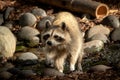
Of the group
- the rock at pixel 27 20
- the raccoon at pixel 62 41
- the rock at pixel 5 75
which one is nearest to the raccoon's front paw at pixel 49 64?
the raccoon at pixel 62 41

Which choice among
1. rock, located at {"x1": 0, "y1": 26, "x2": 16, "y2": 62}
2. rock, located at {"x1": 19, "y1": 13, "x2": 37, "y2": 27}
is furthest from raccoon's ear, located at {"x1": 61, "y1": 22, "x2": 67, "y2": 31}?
rock, located at {"x1": 19, "y1": 13, "x2": 37, "y2": 27}

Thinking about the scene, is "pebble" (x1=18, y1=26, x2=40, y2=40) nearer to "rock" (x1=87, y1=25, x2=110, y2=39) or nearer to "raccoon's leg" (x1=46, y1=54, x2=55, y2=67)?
"rock" (x1=87, y1=25, x2=110, y2=39)

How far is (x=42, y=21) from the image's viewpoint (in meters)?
12.1

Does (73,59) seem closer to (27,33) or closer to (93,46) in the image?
(93,46)

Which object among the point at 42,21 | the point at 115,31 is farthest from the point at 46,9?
the point at 115,31

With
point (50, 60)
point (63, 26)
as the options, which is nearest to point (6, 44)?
point (50, 60)

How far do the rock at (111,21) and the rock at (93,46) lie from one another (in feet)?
4.81

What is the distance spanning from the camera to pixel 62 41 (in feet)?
25.4

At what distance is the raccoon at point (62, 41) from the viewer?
7.61 m

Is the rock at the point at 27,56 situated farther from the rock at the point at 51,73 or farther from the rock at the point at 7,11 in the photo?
the rock at the point at 7,11

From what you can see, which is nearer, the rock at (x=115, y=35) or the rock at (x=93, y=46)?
the rock at (x=93, y=46)

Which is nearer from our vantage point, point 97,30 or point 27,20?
point 97,30

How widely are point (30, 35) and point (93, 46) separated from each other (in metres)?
1.97

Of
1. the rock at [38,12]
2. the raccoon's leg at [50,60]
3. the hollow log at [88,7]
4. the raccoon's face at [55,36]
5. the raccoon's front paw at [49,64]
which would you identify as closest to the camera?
the raccoon's face at [55,36]
